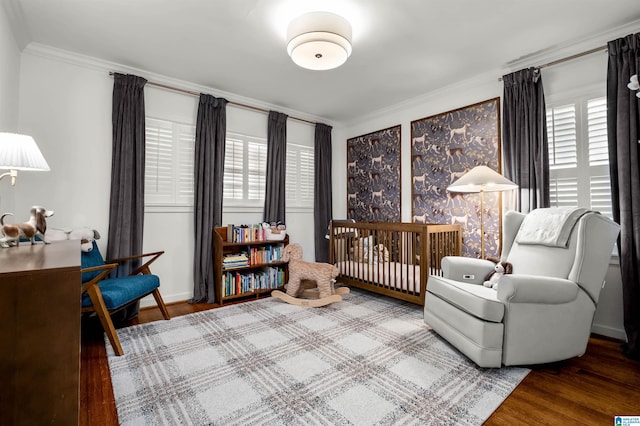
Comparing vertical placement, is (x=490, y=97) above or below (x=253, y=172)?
above

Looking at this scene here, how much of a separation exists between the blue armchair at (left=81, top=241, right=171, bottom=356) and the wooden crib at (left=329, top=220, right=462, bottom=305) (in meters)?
2.00

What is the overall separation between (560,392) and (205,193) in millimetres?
3356

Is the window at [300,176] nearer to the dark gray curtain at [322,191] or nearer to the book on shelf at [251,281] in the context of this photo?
the dark gray curtain at [322,191]

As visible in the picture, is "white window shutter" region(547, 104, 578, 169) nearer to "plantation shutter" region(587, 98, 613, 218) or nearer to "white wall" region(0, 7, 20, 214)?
"plantation shutter" region(587, 98, 613, 218)

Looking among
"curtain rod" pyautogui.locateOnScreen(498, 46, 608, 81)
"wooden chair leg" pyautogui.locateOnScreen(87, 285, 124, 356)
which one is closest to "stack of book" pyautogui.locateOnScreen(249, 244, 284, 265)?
"wooden chair leg" pyautogui.locateOnScreen(87, 285, 124, 356)

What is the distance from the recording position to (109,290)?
221 centimetres

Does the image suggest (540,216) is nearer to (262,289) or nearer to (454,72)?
(454,72)

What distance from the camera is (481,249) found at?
9.86 feet

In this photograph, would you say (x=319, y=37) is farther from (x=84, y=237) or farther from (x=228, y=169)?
(x=84, y=237)

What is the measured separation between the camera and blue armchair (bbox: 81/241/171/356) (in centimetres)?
204

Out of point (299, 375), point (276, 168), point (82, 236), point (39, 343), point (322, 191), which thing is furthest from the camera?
point (322, 191)

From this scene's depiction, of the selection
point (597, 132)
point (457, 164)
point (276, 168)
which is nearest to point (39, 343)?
point (276, 168)

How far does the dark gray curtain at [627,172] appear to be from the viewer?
85.5 inches

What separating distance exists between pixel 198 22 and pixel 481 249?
3.20 metres
